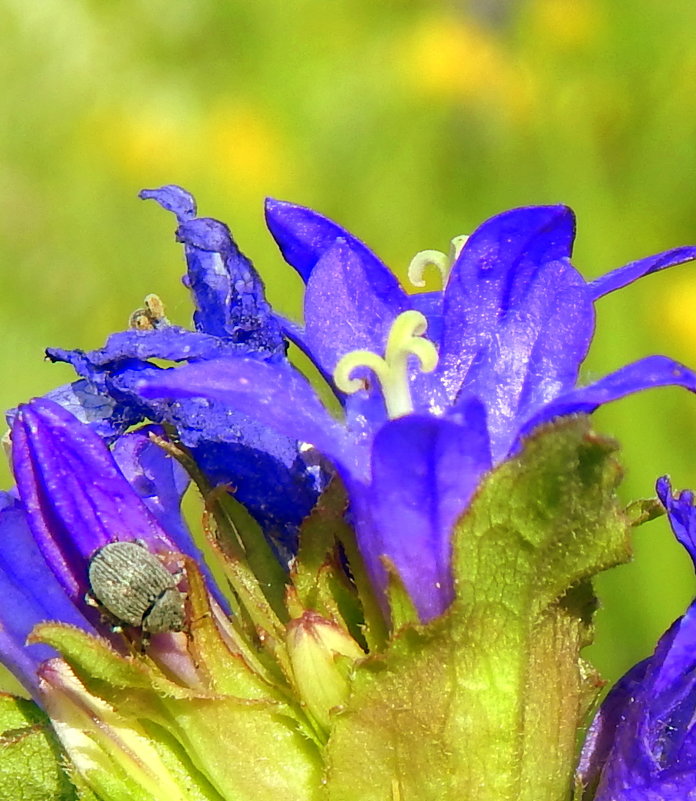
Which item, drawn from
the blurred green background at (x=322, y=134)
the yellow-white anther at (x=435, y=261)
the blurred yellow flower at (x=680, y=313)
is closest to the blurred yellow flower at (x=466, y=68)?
the blurred green background at (x=322, y=134)

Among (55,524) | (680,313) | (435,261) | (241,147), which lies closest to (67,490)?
(55,524)

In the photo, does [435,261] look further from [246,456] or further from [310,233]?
[246,456]

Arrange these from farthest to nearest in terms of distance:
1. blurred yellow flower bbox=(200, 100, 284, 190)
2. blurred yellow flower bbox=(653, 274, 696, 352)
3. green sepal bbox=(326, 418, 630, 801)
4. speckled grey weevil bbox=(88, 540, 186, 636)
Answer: blurred yellow flower bbox=(200, 100, 284, 190) → blurred yellow flower bbox=(653, 274, 696, 352) → speckled grey weevil bbox=(88, 540, 186, 636) → green sepal bbox=(326, 418, 630, 801)

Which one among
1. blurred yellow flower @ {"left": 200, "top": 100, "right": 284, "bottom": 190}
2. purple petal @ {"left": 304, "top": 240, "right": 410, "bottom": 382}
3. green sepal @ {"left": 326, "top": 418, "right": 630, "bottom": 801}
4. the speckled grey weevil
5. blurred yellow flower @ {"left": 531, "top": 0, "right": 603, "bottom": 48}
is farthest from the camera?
blurred yellow flower @ {"left": 200, "top": 100, "right": 284, "bottom": 190}

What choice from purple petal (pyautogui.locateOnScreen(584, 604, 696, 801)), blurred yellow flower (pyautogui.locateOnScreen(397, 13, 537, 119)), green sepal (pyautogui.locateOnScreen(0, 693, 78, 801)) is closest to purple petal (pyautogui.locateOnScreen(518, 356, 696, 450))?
purple petal (pyautogui.locateOnScreen(584, 604, 696, 801))

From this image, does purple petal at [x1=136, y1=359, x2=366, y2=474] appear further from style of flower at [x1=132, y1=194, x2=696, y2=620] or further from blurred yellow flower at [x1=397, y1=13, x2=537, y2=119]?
blurred yellow flower at [x1=397, y1=13, x2=537, y2=119]

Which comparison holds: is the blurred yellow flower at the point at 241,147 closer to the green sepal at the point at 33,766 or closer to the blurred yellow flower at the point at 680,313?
the blurred yellow flower at the point at 680,313

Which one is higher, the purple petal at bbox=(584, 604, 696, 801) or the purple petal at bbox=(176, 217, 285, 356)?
the purple petal at bbox=(176, 217, 285, 356)

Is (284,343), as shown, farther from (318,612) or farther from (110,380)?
(318,612)
